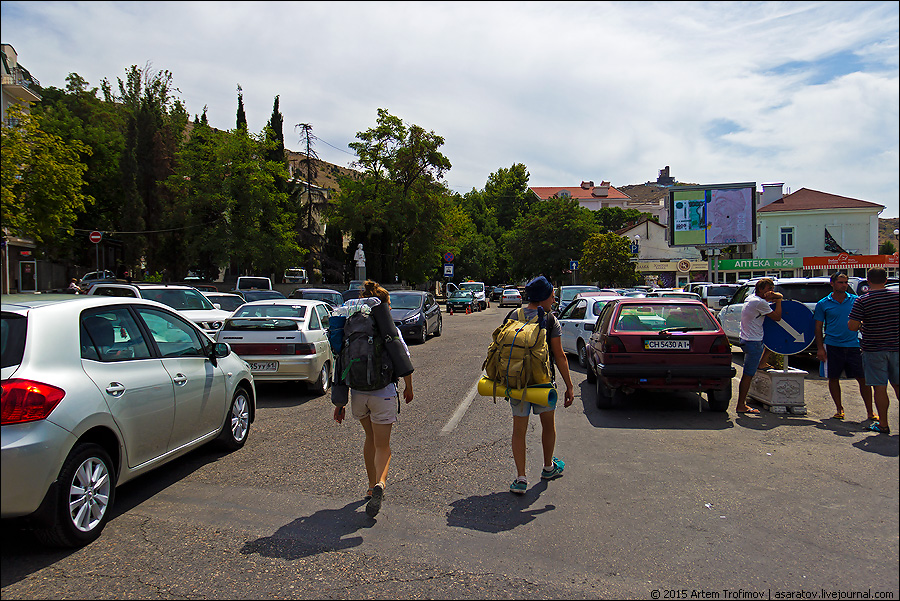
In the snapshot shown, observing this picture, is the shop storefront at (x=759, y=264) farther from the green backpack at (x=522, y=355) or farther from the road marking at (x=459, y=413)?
the green backpack at (x=522, y=355)

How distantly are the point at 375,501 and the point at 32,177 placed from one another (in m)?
18.0

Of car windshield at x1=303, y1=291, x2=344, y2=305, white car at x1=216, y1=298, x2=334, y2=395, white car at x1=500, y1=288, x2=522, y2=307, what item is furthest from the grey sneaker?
white car at x1=500, y1=288, x2=522, y2=307

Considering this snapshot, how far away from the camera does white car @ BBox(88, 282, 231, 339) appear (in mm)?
13859

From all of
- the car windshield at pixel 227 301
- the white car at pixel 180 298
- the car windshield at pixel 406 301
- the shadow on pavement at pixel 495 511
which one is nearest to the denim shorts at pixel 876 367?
the shadow on pavement at pixel 495 511

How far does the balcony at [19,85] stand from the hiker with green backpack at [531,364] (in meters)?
37.9

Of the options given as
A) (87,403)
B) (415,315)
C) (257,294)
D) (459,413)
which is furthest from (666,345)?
(257,294)

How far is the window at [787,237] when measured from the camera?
54.7m

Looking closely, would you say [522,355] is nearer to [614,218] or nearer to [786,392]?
[786,392]

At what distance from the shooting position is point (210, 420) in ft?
19.3

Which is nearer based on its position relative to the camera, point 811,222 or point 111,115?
Answer: point 111,115

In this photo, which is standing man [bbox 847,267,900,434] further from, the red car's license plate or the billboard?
the billboard

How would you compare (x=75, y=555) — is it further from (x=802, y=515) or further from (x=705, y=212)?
(x=705, y=212)

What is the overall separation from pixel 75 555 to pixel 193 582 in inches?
38.1

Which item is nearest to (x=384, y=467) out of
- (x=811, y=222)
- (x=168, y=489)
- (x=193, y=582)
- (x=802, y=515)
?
(x=193, y=582)
